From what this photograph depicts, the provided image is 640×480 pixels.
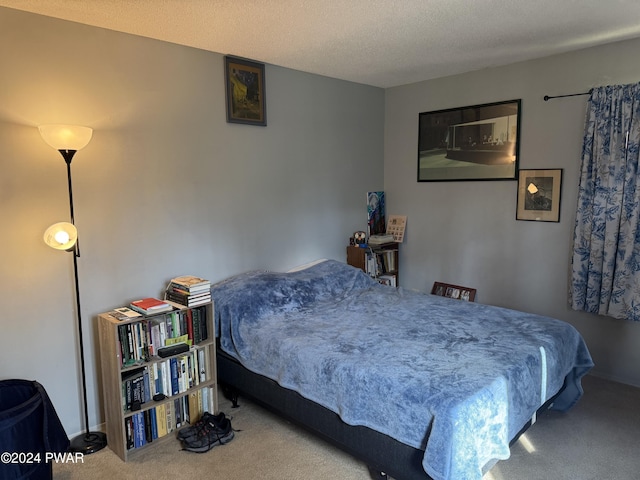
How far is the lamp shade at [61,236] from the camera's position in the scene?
2.25m

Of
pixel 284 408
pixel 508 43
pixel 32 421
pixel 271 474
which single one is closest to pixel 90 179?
pixel 32 421

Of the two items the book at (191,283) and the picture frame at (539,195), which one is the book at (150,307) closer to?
the book at (191,283)

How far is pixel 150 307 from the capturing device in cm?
248

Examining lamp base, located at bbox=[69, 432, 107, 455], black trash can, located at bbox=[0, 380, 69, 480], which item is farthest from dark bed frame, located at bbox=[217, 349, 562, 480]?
black trash can, located at bbox=[0, 380, 69, 480]

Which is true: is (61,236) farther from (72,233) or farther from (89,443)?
(89,443)

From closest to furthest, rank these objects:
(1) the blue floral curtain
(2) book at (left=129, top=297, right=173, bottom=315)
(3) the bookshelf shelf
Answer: (2) book at (left=129, top=297, right=173, bottom=315) → (1) the blue floral curtain → (3) the bookshelf shelf

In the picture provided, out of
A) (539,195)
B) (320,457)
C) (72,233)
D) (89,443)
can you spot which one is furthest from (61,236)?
(539,195)

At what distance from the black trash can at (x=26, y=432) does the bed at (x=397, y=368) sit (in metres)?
1.04

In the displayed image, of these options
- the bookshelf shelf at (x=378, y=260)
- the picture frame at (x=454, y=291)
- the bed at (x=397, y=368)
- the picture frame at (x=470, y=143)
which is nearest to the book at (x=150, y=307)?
the bed at (x=397, y=368)

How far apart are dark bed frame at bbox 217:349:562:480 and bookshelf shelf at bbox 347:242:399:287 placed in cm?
167

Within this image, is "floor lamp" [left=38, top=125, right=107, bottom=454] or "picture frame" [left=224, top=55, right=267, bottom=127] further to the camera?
"picture frame" [left=224, top=55, right=267, bottom=127]

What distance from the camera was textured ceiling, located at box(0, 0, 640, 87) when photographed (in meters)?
2.26

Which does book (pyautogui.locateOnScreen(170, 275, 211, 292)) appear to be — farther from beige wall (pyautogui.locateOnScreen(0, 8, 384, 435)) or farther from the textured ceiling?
the textured ceiling

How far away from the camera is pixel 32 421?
6.45 feet
